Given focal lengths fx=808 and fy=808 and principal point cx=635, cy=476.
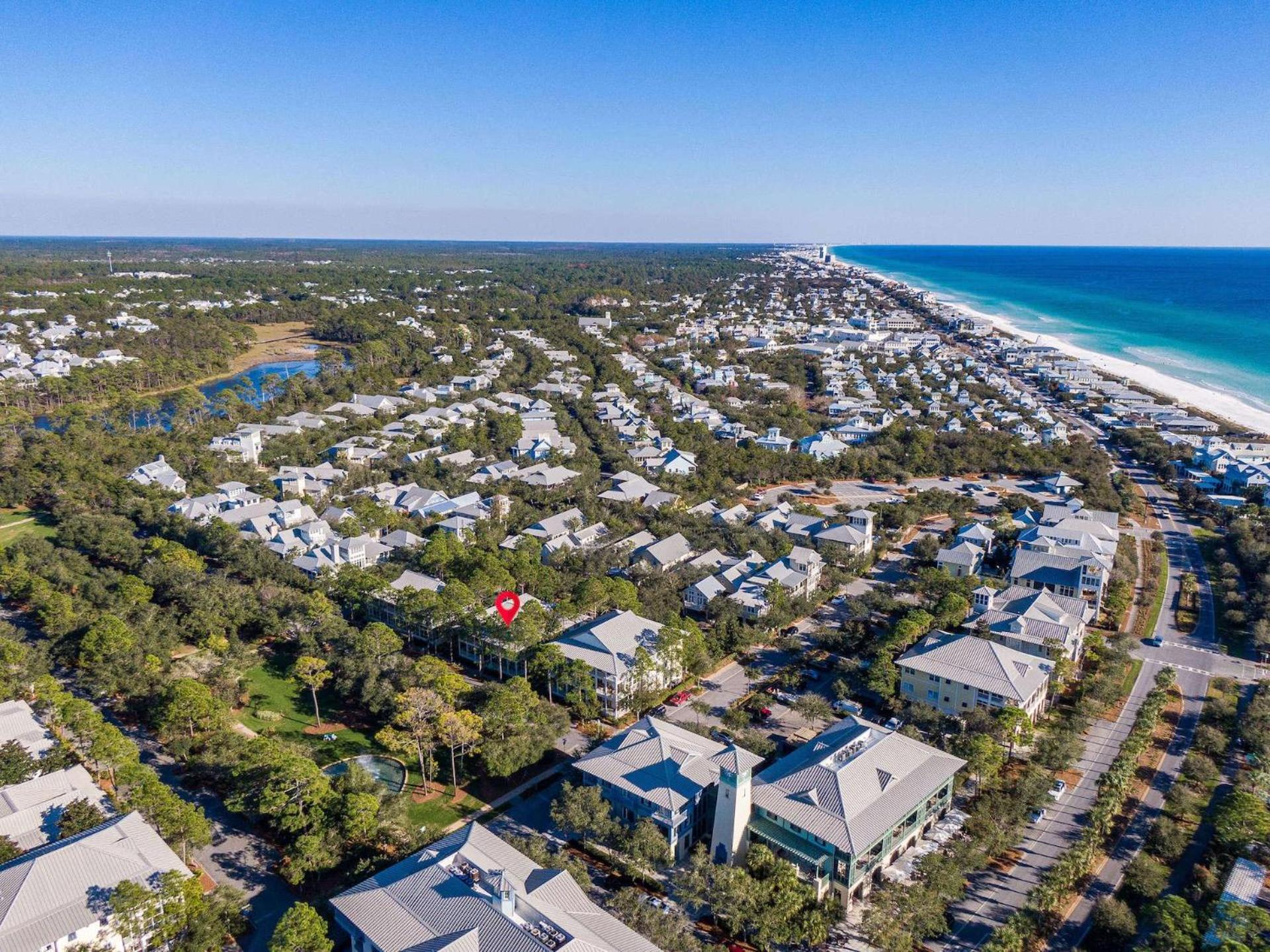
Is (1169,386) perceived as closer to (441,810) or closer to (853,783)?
(853,783)

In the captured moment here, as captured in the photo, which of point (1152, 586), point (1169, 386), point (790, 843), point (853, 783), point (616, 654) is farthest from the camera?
point (1169, 386)

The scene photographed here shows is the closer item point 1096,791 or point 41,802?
point 41,802

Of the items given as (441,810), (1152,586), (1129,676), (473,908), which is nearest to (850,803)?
(473,908)

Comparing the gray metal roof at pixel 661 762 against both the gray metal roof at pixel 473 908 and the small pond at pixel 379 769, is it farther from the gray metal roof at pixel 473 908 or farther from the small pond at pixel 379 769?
the small pond at pixel 379 769

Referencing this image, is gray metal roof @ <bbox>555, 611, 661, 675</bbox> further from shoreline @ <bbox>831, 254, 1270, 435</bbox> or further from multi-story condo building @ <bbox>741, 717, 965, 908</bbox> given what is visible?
shoreline @ <bbox>831, 254, 1270, 435</bbox>

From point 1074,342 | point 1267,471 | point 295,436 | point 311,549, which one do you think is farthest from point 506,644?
point 1074,342

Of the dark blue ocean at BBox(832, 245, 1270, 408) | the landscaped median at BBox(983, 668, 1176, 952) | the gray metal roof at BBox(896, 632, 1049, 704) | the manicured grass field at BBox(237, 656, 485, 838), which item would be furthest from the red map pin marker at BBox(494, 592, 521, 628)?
the dark blue ocean at BBox(832, 245, 1270, 408)
